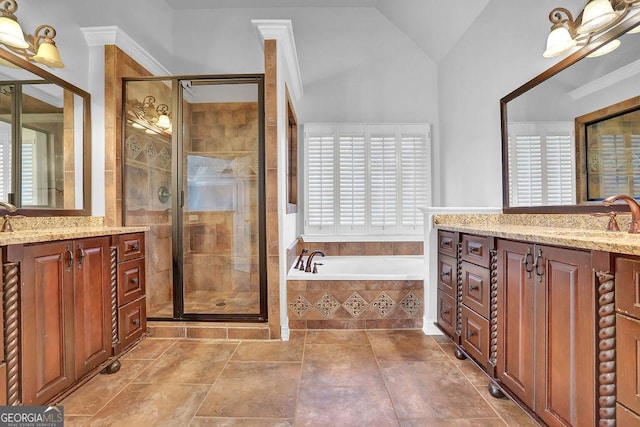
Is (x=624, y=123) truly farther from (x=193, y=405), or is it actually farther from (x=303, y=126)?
(x=303, y=126)

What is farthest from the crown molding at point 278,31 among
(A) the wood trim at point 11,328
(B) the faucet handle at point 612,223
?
(B) the faucet handle at point 612,223

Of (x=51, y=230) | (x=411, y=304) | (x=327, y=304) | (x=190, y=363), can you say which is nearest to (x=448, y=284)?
(x=411, y=304)

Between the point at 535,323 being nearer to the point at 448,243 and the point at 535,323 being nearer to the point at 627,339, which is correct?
the point at 627,339

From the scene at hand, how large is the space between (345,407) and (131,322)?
1539 millimetres

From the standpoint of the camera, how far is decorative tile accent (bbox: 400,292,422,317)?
2.55 metres

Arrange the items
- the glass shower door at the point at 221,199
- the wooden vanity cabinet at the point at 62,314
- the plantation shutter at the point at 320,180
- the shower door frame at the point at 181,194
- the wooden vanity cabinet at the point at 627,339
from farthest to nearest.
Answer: the plantation shutter at the point at 320,180
the glass shower door at the point at 221,199
the shower door frame at the point at 181,194
the wooden vanity cabinet at the point at 62,314
the wooden vanity cabinet at the point at 627,339

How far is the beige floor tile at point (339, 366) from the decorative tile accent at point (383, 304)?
0.40 meters

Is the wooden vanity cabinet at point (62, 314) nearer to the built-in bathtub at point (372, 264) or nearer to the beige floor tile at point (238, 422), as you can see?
the beige floor tile at point (238, 422)

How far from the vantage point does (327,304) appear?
2.54 meters

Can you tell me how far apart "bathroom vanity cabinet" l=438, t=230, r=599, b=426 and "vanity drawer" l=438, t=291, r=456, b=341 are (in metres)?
0.14

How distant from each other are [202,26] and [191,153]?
6.46 ft

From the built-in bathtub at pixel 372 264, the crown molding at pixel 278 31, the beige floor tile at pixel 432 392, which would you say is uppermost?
the crown molding at pixel 278 31

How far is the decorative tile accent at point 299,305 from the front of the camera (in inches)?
99.7

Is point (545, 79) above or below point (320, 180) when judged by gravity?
above
